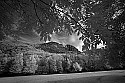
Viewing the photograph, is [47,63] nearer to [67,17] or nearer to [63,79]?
[63,79]

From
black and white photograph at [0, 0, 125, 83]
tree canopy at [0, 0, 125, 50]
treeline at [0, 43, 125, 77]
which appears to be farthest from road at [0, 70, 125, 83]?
tree canopy at [0, 0, 125, 50]

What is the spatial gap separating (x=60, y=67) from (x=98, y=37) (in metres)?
1.93

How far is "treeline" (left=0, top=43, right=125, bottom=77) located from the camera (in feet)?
7.49

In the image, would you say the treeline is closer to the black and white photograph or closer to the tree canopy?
the black and white photograph

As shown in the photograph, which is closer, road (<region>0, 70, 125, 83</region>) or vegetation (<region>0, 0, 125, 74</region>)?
vegetation (<region>0, 0, 125, 74</region>)

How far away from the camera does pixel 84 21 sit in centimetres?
130

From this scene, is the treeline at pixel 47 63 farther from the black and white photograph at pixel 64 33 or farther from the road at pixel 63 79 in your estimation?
the road at pixel 63 79

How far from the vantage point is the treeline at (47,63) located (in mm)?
2284

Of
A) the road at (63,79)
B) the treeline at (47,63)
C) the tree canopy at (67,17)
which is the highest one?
the tree canopy at (67,17)

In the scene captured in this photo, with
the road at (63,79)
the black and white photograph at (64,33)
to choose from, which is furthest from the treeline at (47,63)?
the road at (63,79)

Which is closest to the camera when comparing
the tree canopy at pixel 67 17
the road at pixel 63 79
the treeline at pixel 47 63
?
the tree canopy at pixel 67 17

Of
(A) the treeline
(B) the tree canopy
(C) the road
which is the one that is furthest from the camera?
(A) the treeline

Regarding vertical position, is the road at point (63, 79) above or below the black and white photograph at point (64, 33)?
below

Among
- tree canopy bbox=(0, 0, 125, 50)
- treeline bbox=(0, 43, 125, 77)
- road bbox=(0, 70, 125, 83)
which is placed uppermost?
tree canopy bbox=(0, 0, 125, 50)
